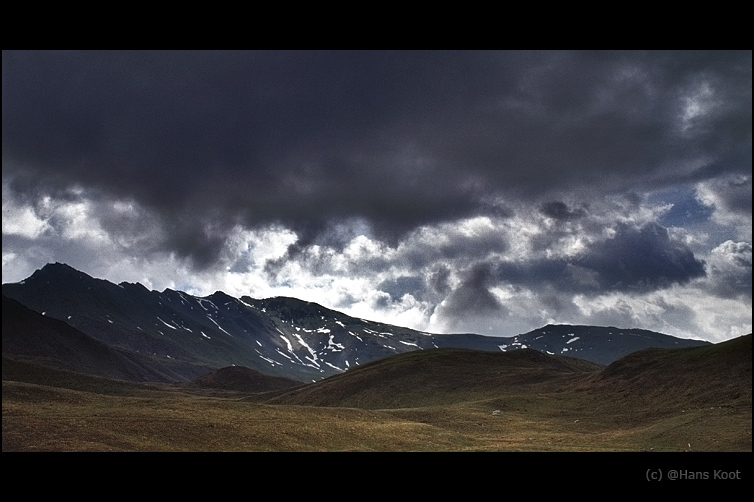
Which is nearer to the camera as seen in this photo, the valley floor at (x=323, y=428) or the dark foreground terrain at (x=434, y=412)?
the valley floor at (x=323, y=428)

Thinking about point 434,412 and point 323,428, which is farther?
point 434,412

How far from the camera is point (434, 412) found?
90500 millimetres

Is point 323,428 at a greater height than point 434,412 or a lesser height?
greater

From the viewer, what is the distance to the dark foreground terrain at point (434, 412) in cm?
4453

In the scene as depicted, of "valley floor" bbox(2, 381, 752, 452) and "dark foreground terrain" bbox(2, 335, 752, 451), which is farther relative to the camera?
"dark foreground terrain" bbox(2, 335, 752, 451)

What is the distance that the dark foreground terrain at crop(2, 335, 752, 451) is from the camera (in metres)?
44.5
